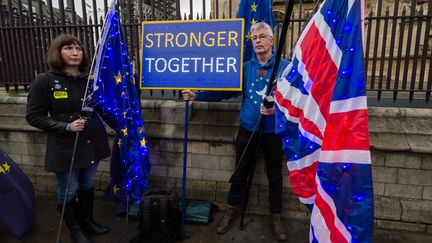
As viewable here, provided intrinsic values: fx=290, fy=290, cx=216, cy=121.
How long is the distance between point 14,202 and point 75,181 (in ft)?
2.52

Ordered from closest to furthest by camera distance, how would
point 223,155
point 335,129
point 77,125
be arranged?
point 335,129, point 77,125, point 223,155

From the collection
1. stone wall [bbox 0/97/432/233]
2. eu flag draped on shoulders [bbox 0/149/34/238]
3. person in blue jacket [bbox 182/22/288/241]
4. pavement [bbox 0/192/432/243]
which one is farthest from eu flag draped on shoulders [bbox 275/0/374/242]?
eu flag draped on shoulders [bbox 0/149/34/238]

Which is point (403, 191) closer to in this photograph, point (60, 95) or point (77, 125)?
point (77, 125)

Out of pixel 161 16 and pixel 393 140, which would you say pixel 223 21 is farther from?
pixel 393 140

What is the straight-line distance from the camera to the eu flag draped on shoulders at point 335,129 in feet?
5.32

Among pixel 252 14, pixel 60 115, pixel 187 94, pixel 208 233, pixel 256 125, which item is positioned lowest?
pixel 208 233

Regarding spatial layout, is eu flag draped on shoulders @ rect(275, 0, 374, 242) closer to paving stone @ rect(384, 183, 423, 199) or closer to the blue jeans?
paving stone @ rect(384, 183, 423, 199)

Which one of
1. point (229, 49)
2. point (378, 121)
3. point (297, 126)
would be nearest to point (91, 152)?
point (229, 49)

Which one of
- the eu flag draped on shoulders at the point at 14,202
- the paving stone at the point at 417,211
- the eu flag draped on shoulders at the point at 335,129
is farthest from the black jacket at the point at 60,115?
the paving stone at the point at 417,211

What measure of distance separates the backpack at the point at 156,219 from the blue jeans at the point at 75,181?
0.62 metres

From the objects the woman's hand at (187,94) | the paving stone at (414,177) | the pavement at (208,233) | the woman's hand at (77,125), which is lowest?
the pavement at (208,233)

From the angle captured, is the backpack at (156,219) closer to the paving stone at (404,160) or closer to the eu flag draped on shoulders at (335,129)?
the eu flag draped on shoulders at (335,129)

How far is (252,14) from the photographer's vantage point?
3.20m

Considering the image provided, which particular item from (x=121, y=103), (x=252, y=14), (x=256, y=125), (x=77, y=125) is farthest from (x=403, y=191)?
(x=77, y=125)
